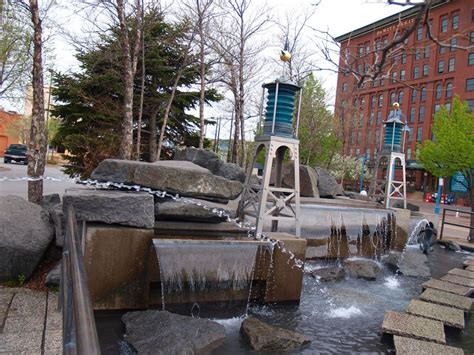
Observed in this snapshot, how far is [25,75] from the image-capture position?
22875 mm

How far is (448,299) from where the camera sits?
595 centimetres

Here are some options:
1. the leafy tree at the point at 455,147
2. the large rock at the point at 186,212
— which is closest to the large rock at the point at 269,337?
the large rock at the point at 186,212

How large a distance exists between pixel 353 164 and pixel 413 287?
40.6 meters

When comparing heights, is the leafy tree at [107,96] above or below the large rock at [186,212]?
above

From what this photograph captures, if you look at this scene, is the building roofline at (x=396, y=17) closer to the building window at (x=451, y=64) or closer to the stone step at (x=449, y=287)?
the stone step at (x=449, y=287)

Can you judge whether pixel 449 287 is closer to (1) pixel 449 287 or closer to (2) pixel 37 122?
(1) pixel 449 287

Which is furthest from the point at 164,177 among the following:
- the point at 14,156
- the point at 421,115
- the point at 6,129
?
the point at 6,129

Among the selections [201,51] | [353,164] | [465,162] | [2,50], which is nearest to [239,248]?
[201,51]

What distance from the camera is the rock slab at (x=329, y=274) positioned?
7.13m

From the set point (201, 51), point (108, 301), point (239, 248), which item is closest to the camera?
point (108, 301)

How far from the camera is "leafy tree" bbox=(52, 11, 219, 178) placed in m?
13.4

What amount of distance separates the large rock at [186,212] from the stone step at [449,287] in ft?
11.9

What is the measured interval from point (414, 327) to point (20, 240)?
178 inches

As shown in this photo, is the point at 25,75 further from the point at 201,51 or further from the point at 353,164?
the point at 353,164
